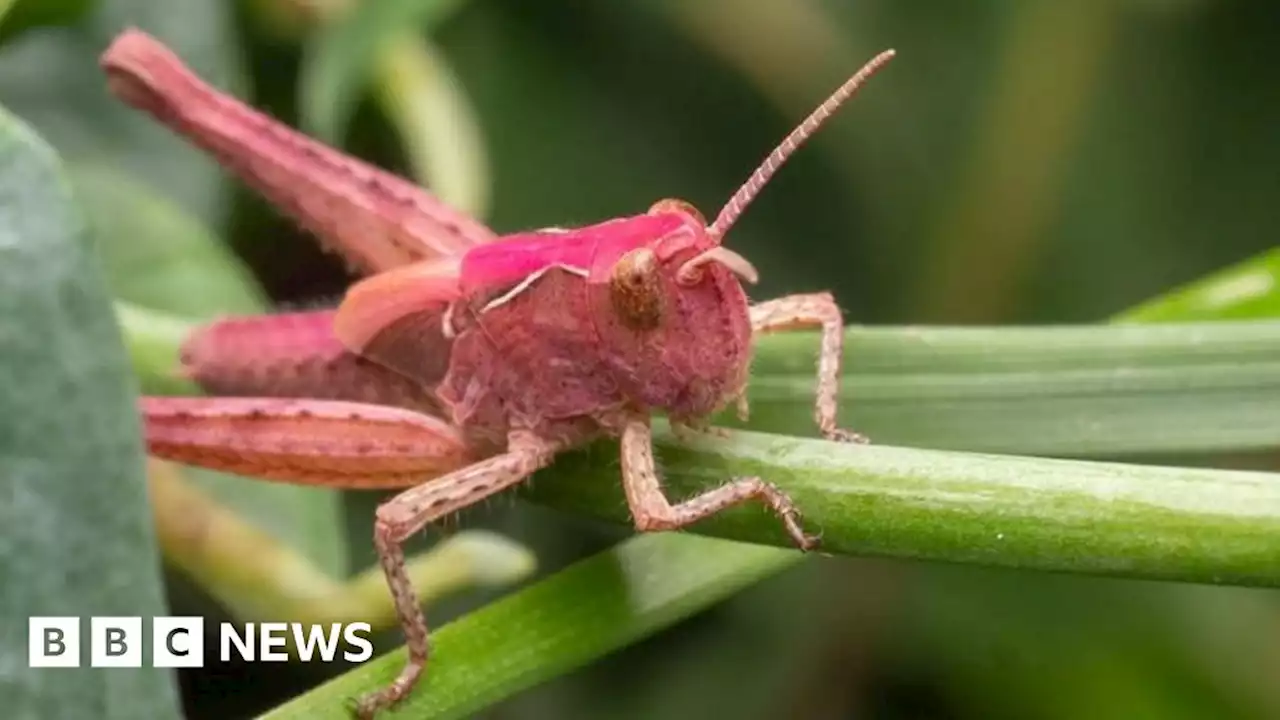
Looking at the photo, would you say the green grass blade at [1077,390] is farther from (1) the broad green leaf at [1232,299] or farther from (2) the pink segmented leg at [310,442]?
(2) the pink segmented leg at [310,442]

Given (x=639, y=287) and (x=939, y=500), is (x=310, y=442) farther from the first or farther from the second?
(x=939, y=500)

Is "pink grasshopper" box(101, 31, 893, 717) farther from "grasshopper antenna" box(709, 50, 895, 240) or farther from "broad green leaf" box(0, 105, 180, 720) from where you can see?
"broad green leaf" box(0, 105, 180, 720)

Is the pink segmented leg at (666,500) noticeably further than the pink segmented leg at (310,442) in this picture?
No

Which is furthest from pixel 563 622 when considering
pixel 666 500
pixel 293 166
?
pixel 293 166

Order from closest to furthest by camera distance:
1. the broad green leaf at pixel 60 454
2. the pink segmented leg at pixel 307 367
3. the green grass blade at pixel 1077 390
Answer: the broad green leaf at pixel 60 454
the green grass blade at pixel 1077 390
the pink segmented leg at pixel 307 367

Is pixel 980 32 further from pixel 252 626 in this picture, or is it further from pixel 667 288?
pixel 252 626

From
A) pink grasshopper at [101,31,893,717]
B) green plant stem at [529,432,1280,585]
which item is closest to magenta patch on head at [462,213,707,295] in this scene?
pink grasshopper at [101,31,893,717]

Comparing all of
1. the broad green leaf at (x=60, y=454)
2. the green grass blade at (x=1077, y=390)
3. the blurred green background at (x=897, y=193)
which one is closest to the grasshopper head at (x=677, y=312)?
the green grass blade at (x=1077, y=390)
